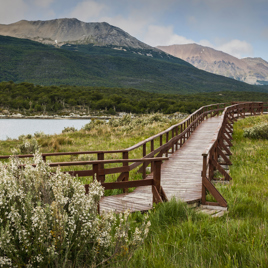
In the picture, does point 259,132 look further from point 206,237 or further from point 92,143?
point 206,237

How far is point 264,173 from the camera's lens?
8.41 m

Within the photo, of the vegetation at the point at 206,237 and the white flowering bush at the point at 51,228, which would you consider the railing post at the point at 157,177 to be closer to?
the vegetation at the point at 206,237

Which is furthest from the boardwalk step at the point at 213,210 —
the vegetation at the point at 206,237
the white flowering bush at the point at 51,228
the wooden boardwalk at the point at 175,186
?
the white flowering bush at the point at 51,228

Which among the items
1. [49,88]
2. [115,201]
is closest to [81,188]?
[115,201]

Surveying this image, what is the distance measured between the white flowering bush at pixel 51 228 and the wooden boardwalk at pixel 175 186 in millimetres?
375

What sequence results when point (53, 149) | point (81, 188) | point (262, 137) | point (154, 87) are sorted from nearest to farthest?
point (81, 188) → point (262, 137) → point (53, 149) → point (154, 87)

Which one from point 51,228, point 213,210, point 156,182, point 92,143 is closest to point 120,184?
point 156,182

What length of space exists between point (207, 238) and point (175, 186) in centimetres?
317

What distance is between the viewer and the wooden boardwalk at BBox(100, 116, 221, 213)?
228 inches

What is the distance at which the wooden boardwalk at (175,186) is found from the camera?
5.80m

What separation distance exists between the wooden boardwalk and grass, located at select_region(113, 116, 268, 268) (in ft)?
1.98

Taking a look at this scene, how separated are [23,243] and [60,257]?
0.43m

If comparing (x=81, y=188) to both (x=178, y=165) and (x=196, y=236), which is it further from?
(x=178, y=165)

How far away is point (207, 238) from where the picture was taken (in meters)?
4.05
